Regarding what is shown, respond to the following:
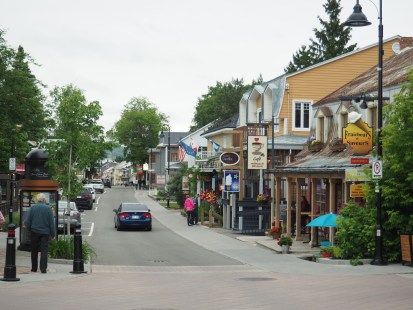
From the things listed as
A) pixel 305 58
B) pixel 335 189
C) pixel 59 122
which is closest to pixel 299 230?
pixel 335 189

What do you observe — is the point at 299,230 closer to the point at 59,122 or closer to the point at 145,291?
the point at 59,122

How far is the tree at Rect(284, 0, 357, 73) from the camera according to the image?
81.9 metres

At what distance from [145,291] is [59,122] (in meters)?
10.5

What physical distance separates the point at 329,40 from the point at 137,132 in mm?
62187

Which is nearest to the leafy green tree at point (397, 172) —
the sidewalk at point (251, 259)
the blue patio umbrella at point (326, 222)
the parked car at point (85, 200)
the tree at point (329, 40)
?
the sidewalk at point (251, 259)

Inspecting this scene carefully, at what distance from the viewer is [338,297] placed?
15.2 metres

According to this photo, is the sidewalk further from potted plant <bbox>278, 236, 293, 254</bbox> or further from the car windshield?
the car windshield

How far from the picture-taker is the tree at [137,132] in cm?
13750

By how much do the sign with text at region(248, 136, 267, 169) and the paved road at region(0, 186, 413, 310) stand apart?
13.2m

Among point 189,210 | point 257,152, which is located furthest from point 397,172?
point 189,210

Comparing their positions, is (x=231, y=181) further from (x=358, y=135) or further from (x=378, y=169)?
(x=378, y=169)

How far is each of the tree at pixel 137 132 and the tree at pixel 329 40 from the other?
58248 mm

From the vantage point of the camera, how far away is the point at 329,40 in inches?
3248

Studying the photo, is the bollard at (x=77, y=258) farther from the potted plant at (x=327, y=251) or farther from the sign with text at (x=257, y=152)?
the sign with text at (x=257, y=152)
